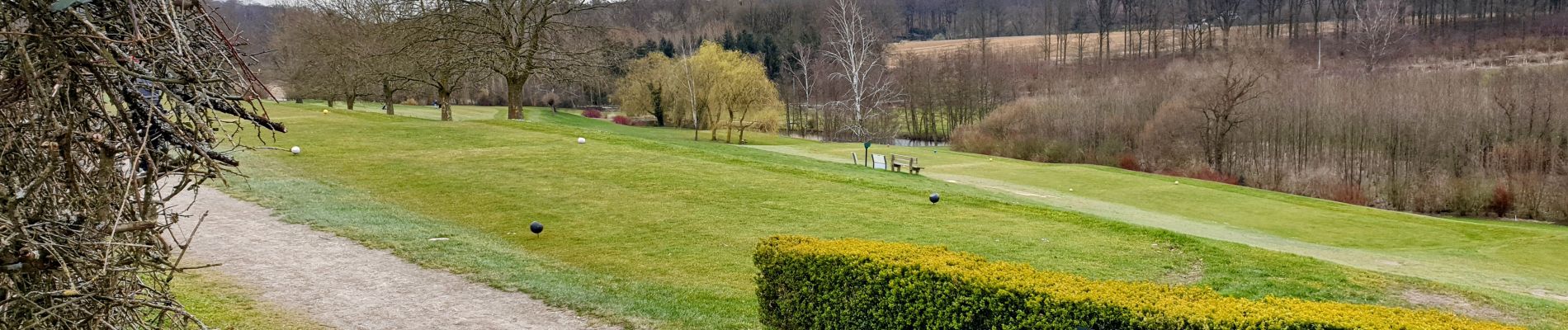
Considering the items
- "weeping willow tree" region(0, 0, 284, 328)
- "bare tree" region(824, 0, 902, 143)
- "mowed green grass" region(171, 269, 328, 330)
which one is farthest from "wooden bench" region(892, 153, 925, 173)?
"bare tree" region(824, 0, 902, 143)

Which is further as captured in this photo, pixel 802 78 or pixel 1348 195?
pixel 802 78

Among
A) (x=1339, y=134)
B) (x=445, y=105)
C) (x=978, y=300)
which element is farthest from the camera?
(x=445, y=105)

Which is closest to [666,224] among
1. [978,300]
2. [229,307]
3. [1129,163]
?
[229,307]

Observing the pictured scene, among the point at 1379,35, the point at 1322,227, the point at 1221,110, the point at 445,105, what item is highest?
the point at 1379,35

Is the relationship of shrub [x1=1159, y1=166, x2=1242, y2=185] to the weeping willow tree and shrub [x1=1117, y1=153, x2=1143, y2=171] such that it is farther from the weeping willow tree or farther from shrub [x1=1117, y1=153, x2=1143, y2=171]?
the weeping willow tree

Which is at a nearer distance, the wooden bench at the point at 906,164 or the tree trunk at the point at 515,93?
the wooden bench at the point at 906,164

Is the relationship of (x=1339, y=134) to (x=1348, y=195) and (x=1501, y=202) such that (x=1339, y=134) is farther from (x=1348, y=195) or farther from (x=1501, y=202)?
(x=1501, y=202)

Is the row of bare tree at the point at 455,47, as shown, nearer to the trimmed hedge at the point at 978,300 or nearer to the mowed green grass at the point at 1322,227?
the mowed green grass at the point at 1322,227

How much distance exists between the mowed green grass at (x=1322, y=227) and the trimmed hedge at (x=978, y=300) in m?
9.23

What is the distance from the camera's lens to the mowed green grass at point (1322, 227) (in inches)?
621

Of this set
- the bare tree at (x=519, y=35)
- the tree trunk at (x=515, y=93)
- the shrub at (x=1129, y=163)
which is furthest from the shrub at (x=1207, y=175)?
the tree trunk at (x=515, y=93)

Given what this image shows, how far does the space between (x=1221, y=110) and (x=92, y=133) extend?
4415 centimetres

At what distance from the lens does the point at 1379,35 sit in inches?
2734

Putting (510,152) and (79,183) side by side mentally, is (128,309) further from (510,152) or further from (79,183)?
(510,152)
